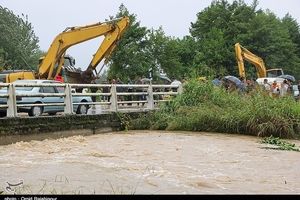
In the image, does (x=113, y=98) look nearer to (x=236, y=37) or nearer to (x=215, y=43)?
(x=215, y=43)

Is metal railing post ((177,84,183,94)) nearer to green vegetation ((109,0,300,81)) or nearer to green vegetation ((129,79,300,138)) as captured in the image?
green vegetation ((129,79,300,138))

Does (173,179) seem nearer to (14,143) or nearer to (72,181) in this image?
(72,181)

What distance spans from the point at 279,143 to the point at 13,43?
51035 mm

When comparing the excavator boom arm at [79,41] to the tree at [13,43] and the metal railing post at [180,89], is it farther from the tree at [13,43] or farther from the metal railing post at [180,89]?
the tree at [13,43]

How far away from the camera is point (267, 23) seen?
167 ft

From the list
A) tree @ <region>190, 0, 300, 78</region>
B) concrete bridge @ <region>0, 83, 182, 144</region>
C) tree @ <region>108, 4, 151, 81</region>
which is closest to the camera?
concrete bridge @ <region>0, 83, 182, 144</region>

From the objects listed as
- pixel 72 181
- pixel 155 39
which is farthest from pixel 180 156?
pixel 155 39

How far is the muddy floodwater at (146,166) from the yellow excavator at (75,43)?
8621mm

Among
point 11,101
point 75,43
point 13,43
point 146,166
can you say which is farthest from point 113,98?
point 13,43

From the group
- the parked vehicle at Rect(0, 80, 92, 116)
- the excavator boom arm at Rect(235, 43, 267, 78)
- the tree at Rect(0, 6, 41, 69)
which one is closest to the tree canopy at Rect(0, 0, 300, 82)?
the tree at Rect(0, 6, 41, 69)

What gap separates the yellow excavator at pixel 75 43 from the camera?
22.2 m

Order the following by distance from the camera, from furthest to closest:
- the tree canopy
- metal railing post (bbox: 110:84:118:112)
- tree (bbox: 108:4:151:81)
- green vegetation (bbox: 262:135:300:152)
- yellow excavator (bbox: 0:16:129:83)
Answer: the tree canopy
tree (bbox: 108:4:151:81)
yellow excavator (bbox: 0:16:129:83)
metal railing post (bbox: 110:84:118:112)
green vegetation (bbox: 262:135:300:152)

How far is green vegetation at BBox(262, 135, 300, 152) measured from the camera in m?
13.3

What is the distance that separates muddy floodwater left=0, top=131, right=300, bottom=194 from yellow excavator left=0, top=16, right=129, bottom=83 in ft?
28.3
